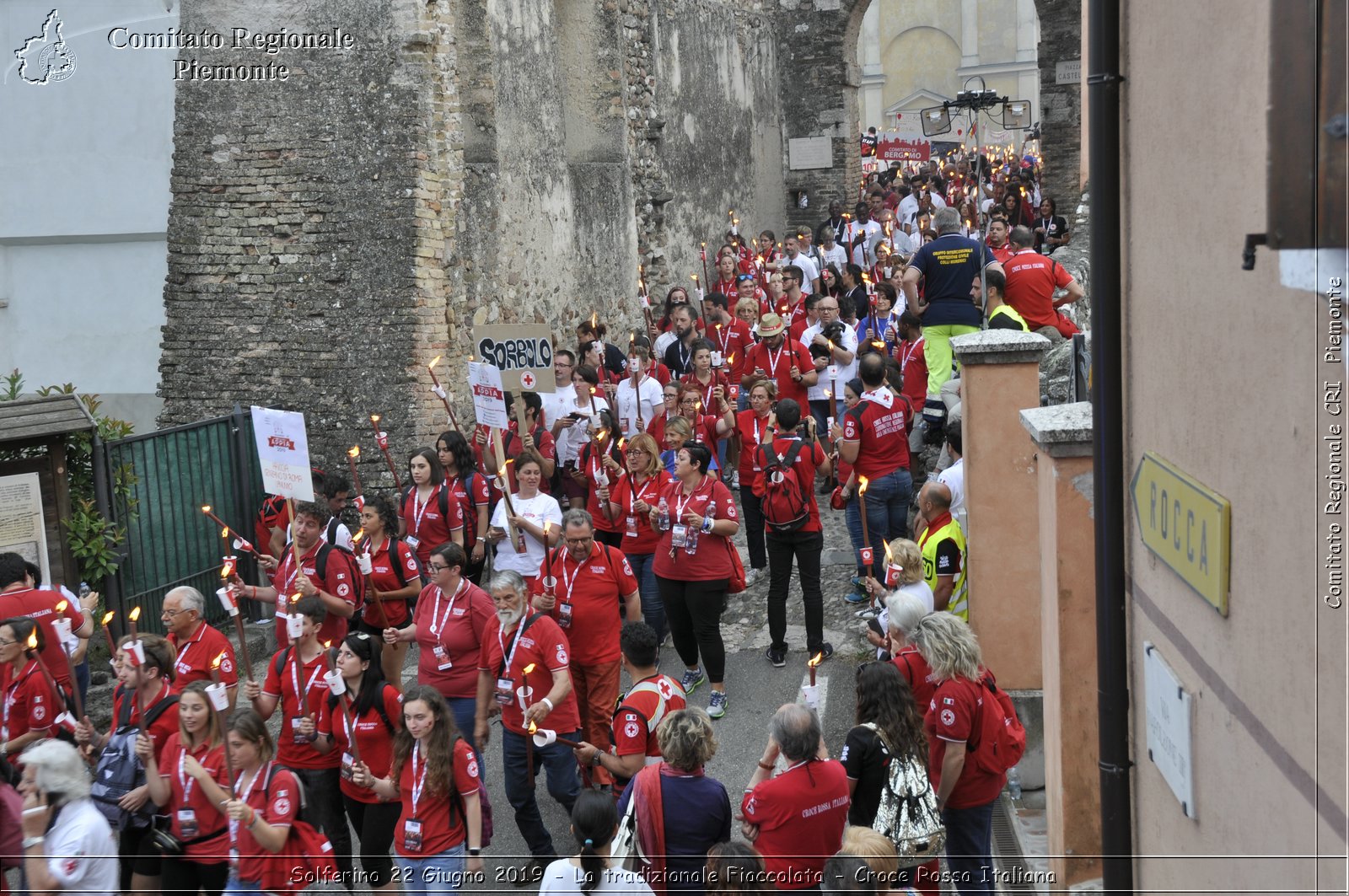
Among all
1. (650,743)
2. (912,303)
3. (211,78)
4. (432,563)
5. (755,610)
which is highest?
(211,78)

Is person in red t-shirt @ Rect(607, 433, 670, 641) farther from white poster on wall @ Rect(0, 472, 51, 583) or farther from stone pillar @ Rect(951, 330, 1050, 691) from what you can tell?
white poster on wall @ Rect(0, 472, 51, 583)

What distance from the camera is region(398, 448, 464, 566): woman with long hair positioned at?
959cm

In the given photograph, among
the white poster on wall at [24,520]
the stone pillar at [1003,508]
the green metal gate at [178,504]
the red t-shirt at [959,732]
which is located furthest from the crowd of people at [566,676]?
the white poster on wall at [24,520]

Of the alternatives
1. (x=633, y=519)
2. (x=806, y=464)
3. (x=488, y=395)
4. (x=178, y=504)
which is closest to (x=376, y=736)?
(x=633, y=519)

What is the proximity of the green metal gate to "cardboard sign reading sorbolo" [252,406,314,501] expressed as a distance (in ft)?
6.96

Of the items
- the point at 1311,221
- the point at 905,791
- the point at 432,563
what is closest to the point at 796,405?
the point at 432,563

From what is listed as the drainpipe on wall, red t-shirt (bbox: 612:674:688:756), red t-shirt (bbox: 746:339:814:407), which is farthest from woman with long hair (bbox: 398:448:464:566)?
the drainpipe on wall

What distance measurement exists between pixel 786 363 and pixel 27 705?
23.8ft

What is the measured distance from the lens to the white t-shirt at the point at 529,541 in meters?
8.99

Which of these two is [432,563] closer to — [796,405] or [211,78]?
[796,405]

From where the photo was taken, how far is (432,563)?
Answer: 7.38 metres

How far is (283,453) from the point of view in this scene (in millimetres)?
8953

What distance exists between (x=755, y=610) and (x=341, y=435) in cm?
432

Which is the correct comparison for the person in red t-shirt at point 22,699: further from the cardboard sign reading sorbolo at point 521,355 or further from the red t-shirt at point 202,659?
the cardboard sign reading sorbolo at point 521,355
